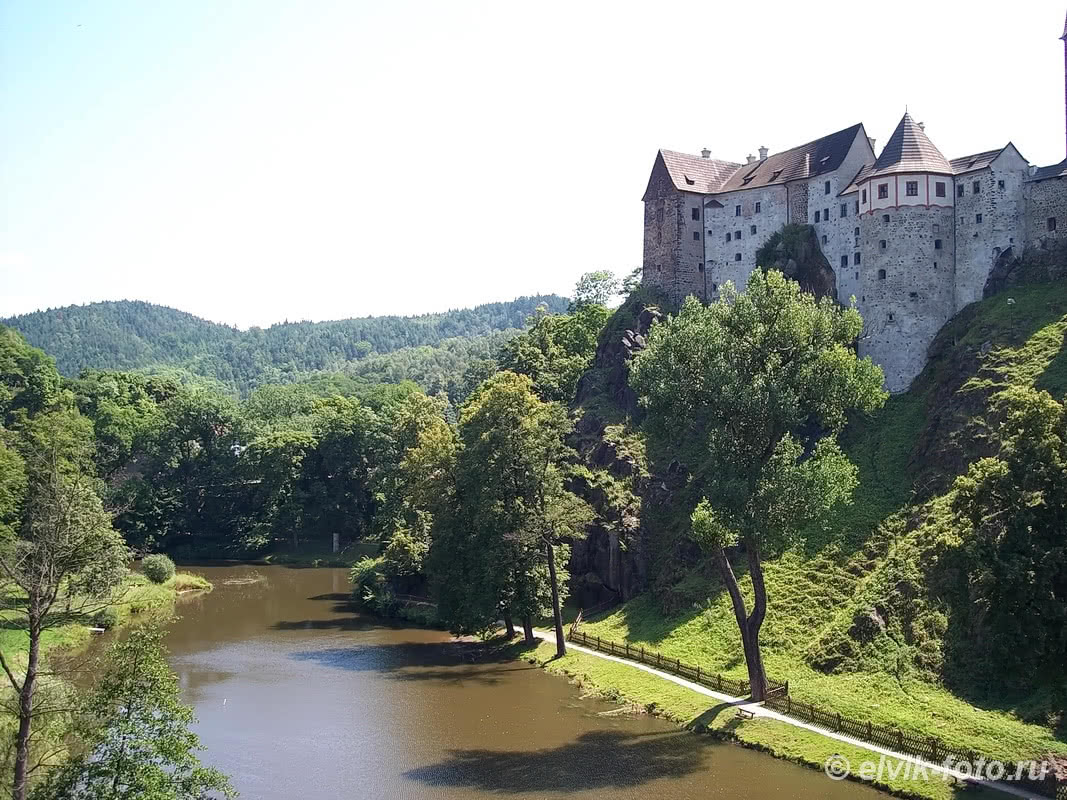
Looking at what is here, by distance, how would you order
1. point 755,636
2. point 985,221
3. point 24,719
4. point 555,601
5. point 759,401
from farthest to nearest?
point 985,221
point 555,601
point 755,636
point 759,401
point 24,719

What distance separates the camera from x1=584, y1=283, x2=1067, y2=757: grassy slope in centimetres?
4094

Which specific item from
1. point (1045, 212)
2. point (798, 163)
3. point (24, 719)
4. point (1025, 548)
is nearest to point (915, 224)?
point (1045, 212)

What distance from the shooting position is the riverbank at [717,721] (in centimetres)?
3262

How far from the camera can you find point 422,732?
41.6 metres

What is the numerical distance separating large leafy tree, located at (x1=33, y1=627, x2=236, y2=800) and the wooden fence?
21683mm

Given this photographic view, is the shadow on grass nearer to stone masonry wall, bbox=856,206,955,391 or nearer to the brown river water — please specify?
the brown river water

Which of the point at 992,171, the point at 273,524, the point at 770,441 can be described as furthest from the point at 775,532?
the point at 273,524

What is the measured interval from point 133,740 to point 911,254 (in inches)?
2159

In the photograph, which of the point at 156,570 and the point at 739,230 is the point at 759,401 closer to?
the point at 739,230

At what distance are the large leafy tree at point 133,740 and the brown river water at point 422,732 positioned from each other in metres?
7.52

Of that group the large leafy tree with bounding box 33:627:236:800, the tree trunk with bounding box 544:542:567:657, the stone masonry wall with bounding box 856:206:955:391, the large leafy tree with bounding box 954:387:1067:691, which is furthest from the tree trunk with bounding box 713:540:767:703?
the stone masonry wall with bounding box 856:206:955:391

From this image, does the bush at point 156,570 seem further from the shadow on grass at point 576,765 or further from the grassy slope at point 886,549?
the shadow on grass at point 576,765

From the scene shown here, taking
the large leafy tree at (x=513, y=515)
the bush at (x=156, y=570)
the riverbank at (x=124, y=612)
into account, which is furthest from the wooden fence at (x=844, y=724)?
the bush at (x=156, y=570)

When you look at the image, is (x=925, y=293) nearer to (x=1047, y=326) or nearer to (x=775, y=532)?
(x=1047, y=326)
